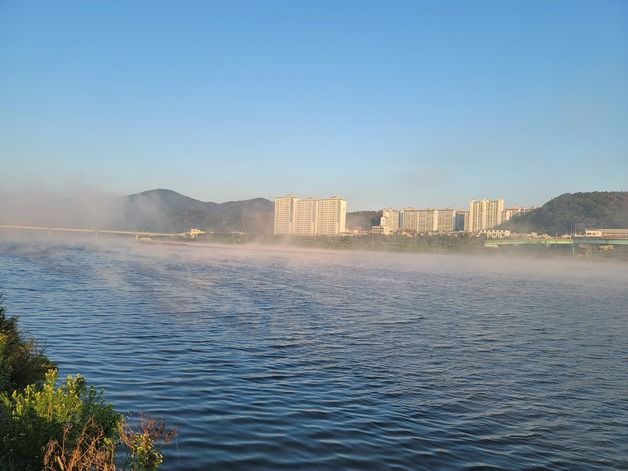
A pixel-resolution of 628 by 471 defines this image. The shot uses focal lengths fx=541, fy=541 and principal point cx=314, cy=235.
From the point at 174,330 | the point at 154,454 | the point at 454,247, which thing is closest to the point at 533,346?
the point at 174,330

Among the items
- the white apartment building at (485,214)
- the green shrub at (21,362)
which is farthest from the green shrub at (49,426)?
the white apartment building at (485,214)

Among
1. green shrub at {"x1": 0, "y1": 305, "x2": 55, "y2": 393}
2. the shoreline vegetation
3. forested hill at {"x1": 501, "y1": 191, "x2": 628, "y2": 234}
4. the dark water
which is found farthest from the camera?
forested hill at {"x1": 501, "y1": 191, "x2": 628, "y2": 234}

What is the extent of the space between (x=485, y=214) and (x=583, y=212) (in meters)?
79.1

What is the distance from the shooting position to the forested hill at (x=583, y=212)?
368ft

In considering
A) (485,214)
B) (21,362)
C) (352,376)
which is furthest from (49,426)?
(485,214)

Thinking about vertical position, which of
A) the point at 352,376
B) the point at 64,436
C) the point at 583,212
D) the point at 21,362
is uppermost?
the point at 583,212

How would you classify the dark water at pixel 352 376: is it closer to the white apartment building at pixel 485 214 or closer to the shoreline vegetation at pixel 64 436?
the shoreline vegetation at pixel 64 436

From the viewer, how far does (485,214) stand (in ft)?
644

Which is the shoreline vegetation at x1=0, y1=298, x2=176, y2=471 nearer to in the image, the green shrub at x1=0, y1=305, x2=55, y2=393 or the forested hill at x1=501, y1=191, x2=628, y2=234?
the green shrub at x1=0, y1=305, x2=55, y2=393

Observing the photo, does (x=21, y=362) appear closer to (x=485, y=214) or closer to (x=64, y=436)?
(x=64, y=436)

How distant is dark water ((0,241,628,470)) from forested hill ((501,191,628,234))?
96032 mm

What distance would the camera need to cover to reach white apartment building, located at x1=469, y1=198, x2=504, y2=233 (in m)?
193

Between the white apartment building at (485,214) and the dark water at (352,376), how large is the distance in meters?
174

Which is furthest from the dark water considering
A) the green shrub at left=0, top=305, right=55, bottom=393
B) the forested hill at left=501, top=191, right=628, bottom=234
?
the forested hill at left=501, top=191, right=628, bottom=234
